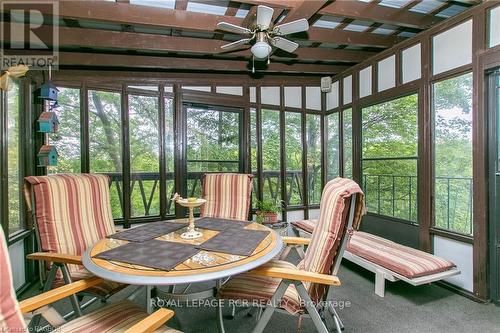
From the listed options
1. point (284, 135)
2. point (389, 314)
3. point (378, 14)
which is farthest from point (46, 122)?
point (389, 314)

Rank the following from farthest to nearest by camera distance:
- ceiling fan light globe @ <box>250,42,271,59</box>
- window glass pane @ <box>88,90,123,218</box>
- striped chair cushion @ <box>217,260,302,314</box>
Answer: window glass pane @ <box>88,90,123,218</box> < ceiling fan light globe @ <box>250,42,271,59</box> < striped chair cushion @ <box>217,260,302,314</box>

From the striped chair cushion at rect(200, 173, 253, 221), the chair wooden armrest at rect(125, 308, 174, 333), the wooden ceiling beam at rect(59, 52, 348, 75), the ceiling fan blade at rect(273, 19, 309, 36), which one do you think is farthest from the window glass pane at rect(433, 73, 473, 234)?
the chair wooden armrest at rect(125, 308, 174, 333)

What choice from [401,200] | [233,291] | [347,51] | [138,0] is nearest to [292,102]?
[347,51]

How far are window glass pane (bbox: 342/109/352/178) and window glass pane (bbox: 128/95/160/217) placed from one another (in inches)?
115

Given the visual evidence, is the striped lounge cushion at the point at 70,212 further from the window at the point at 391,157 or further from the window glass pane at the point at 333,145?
the window glass pane at the point at 333,145

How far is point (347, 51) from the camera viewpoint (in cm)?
394

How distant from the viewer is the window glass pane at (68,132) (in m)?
3.47

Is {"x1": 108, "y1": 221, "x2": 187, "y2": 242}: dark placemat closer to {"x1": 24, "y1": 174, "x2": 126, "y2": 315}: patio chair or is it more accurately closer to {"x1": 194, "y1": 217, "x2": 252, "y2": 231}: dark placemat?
{"x1": 194, "y1": 217, "x2": 252, "y2": 231}: dark placemat

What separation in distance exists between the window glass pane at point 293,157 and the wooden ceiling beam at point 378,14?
210 centimetres

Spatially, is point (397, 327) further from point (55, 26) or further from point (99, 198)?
point (55, 26)

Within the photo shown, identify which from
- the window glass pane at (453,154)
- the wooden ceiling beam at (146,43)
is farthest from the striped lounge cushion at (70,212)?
the window glass pane at (453,154)

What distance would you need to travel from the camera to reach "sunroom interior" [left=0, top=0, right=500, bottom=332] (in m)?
2.37

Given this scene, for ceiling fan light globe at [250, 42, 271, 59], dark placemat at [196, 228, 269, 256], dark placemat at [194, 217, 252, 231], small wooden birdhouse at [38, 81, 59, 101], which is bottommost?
dark placemat at [196, 228, 269, 256]

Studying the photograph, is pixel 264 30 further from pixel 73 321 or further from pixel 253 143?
pixel 73 321
